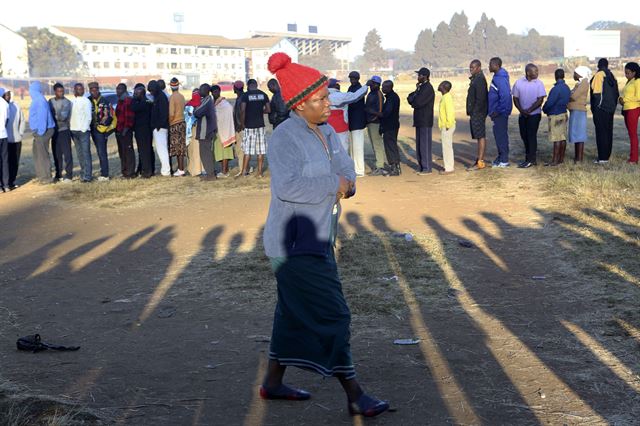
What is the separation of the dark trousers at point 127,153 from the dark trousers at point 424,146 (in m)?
5.14

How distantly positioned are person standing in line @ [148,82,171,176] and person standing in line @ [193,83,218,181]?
0.76 metres

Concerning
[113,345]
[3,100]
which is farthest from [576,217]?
[3,100]

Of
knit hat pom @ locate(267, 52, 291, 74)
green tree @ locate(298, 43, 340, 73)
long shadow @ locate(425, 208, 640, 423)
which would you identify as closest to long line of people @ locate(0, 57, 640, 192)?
long shadow @ locate(425, 208, 640, 423)

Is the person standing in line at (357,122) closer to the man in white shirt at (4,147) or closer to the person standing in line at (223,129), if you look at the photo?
the person standing in line at (223,129)

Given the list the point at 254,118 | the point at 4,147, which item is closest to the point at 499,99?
the point at 254,118

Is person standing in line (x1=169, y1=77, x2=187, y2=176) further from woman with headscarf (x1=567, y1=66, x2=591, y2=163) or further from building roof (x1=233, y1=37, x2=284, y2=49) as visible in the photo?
building roof (x1=233, y1=37, x2=284, y2=49)

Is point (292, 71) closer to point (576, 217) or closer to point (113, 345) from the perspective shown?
point (113, 345)

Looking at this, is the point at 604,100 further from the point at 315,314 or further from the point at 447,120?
the point at 315,314

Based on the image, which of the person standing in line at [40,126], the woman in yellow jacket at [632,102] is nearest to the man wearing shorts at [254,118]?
the person standing in line at [40,126]

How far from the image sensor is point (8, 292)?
23.9 ft

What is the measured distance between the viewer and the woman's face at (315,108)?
4.13 m

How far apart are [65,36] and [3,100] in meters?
88.4

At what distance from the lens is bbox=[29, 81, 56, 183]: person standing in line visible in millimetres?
13539

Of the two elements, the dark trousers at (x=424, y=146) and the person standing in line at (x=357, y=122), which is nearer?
the person standing in line at (x=357, y=122)
